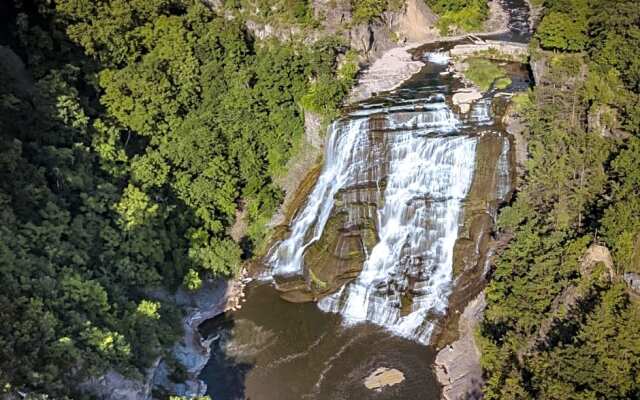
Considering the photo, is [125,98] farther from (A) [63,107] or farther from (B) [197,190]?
(B) [197,190]

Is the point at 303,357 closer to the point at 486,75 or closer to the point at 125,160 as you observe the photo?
the point at 125,160

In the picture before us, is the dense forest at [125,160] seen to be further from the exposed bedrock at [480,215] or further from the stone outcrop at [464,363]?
the stone outcrop at [464,363]

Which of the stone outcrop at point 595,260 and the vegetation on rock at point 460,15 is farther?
the vegetation on rock at point 460,15

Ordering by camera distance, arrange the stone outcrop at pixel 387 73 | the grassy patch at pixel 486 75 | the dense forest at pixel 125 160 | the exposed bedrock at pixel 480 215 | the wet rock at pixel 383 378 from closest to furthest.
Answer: the dense forest at pixel 125 160, the wet rock at pixel 383 378, the exposed bedrock at pixel 480 215, the grassy patch at pixel 486 75, the stone outcrop at pixel 387 73

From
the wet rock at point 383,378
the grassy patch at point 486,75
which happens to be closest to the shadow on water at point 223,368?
the wet rock at point 383,378

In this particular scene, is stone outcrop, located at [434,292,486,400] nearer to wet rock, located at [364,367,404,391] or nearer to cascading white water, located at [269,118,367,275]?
wet rock, located at [364,367,404,391]
